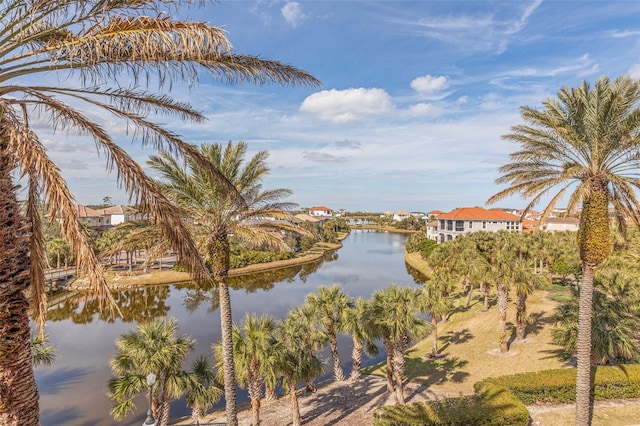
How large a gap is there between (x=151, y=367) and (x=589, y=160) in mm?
16344

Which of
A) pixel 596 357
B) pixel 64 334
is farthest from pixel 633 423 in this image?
pixel 64 334

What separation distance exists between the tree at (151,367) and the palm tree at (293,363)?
355cm

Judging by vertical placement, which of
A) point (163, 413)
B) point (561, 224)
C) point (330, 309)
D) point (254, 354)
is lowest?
point (163, 413)

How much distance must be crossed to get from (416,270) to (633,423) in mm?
43836

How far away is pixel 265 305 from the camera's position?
115ft

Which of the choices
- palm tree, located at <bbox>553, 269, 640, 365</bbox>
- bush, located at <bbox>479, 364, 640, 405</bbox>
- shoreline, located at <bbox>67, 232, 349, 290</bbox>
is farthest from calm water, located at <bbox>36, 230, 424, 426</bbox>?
palm tree, located at <bbox>553, 269, 640, 365</bbox>

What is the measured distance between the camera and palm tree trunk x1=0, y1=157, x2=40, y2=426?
4.27 metres

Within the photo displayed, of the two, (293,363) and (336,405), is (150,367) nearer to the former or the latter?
(293,363)

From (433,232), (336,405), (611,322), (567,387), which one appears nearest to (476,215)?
(433,232)

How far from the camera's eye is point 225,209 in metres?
11.8

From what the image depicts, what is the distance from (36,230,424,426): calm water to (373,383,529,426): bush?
32.8ft

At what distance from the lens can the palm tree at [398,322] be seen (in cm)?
1472

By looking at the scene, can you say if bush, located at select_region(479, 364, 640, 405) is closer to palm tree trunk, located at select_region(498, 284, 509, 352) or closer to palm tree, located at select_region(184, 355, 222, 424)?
palm tree trunk, located at select_region(498, 284, 509, 352)

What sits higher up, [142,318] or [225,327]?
[225,327]
